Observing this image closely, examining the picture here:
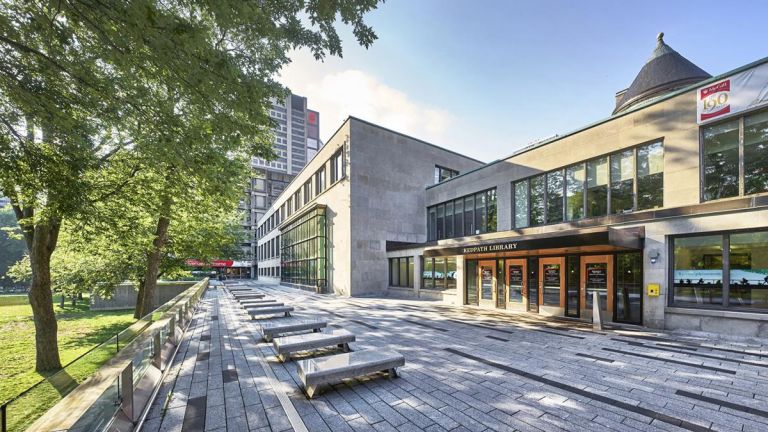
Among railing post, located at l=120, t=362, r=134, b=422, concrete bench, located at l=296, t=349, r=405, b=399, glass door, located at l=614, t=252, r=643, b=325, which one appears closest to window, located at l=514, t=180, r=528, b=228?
glass door, located at l=614, t=252, r=643, b=325

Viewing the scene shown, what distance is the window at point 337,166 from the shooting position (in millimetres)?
26016

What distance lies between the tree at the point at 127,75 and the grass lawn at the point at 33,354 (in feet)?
12.6

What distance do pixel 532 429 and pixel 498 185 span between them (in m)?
15.3

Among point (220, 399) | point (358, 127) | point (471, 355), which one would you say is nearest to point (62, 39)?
point (220, 399)

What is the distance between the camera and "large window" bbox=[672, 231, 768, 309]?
929 cm

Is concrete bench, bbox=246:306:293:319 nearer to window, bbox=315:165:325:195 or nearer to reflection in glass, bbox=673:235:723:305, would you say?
reflection in glass, bbox=673:235:723:305

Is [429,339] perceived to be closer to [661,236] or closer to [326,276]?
[661,236]

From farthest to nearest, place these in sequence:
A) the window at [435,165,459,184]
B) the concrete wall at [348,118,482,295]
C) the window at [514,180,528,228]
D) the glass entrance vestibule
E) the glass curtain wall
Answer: the window at [435,165,459,184], the glass curtain wall, the concrete wall at [348,118,482,295], the window at [514,180,528,228], the glass entrance vestibule

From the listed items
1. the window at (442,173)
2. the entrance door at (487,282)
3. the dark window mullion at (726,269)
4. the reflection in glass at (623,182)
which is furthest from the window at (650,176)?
the window at (442,173)

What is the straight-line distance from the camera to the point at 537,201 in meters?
16.1

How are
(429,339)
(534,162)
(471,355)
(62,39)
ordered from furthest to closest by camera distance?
(534,162)
(429,339)
(471,355)
(62,39)

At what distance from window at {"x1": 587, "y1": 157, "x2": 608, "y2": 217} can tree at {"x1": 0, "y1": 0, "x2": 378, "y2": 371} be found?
39.0ft

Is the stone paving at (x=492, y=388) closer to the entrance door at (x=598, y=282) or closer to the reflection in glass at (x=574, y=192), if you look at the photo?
the entrance door at (x=598, y=282)

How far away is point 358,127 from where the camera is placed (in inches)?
982
